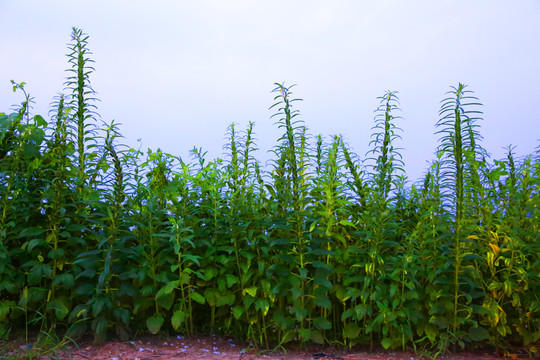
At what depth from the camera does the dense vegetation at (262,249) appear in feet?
14.1

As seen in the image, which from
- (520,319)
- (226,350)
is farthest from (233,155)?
(520,319)

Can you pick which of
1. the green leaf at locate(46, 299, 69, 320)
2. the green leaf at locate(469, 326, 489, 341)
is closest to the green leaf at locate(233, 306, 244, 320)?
the green leaf at locate(46, 299, 69, 320)

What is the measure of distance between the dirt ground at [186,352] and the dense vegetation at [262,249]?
13cm

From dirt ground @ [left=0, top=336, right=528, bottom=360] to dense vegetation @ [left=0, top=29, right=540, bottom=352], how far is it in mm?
126

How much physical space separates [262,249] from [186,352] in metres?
1.21

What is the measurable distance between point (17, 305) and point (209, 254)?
1.99 m

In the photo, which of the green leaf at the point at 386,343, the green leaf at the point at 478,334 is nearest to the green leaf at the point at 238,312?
the green leaf at the point at 386,343

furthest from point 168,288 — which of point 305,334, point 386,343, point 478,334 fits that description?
point 478,334

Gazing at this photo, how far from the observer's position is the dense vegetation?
14.1 ft

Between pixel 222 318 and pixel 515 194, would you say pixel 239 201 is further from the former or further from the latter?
pixel 515 194

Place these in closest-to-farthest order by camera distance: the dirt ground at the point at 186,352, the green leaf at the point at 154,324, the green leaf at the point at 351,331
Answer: the dirt ground at the point at 186,352
the green leaf at the point at 154,324
the green leaf at the point at 351,331

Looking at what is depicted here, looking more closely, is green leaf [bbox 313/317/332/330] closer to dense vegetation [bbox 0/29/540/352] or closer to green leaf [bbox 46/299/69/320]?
dense vegetation [bbox 0/29/540/352]

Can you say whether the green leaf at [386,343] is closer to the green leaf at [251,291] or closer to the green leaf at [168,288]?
the green leaf at [251,291]

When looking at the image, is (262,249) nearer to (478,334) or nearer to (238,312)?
(238,312)
